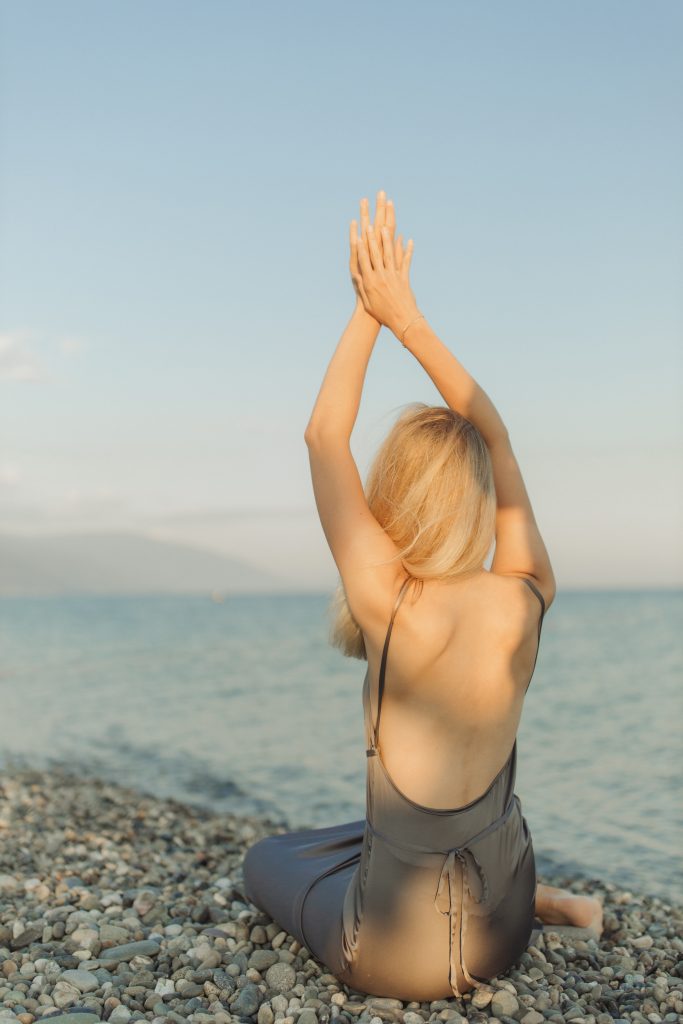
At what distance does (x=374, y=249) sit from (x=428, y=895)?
251cm

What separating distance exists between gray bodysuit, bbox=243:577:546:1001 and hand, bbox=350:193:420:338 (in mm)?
1102

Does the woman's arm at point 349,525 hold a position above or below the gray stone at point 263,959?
above

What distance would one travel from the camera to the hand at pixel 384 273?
3.75 meters

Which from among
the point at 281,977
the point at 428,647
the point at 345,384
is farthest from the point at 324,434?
the point at 281,977

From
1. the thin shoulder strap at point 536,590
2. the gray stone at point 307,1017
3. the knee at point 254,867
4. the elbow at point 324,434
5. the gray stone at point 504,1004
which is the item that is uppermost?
the elbow at point 324,434

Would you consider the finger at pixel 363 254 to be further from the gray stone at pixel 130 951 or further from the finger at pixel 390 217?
the gray stone at pixel 130 951

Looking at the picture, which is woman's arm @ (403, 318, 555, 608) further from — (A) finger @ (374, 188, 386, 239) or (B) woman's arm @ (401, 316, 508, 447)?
(A) finger @ (374, 188, 386, 239)

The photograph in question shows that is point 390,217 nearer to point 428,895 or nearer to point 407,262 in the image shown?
point 407,262

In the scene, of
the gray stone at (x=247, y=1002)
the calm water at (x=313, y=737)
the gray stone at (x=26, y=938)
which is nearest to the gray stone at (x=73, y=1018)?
the gray stone at (x=247, y=1002)

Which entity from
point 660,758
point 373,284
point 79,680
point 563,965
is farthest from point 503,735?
point 79,680

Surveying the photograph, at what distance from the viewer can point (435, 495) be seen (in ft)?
10.9

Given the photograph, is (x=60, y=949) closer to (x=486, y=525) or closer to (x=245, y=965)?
(x=245, y=965)

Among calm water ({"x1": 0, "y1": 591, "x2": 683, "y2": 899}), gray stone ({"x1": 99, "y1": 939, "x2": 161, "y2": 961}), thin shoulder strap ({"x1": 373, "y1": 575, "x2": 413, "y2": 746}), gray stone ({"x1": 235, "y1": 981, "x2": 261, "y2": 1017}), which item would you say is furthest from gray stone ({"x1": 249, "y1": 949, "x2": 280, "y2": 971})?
calm water ({"x1": 0, "y1": 591, "x2": 683, "y2": 899})

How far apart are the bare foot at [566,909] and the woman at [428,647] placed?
63 centimetres
